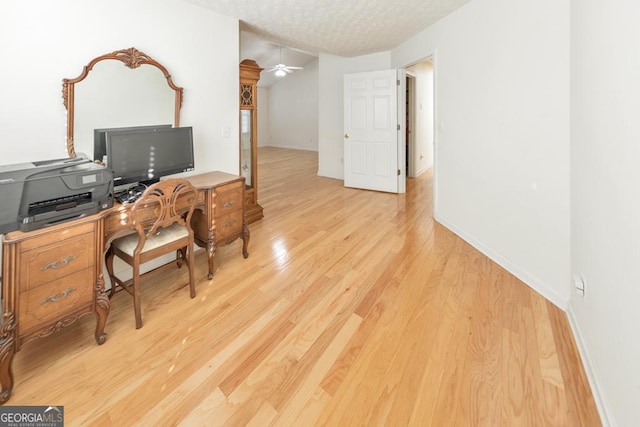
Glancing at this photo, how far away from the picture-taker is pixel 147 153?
2.36 meters

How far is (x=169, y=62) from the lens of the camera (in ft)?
8.80

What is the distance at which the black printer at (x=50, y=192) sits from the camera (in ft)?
4.76

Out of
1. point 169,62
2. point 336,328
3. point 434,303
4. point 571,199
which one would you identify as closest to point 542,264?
point 571,199

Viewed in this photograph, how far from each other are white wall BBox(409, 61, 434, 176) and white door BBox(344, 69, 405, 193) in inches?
58.7

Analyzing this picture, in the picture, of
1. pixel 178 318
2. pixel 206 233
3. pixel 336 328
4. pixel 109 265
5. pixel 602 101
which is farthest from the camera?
pixel 206 233

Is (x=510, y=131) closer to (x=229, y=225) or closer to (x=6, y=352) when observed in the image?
(x=229, y=225)

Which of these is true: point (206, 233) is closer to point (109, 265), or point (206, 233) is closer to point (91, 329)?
point (109, 265)

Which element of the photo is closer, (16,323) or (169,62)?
(16,323)

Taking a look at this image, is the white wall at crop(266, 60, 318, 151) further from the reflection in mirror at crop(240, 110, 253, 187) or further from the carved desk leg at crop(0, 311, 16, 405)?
the carved desk leg at crop(0, 311, 16, 405)

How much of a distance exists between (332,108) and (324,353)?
5.51 m

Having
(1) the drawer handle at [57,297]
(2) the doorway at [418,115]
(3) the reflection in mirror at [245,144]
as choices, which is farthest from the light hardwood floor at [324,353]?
(2) the doorway at [418,115]

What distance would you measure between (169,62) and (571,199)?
321 centimetres

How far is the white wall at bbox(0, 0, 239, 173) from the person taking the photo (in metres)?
1.88

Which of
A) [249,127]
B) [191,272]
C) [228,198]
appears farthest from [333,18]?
[191,272]
